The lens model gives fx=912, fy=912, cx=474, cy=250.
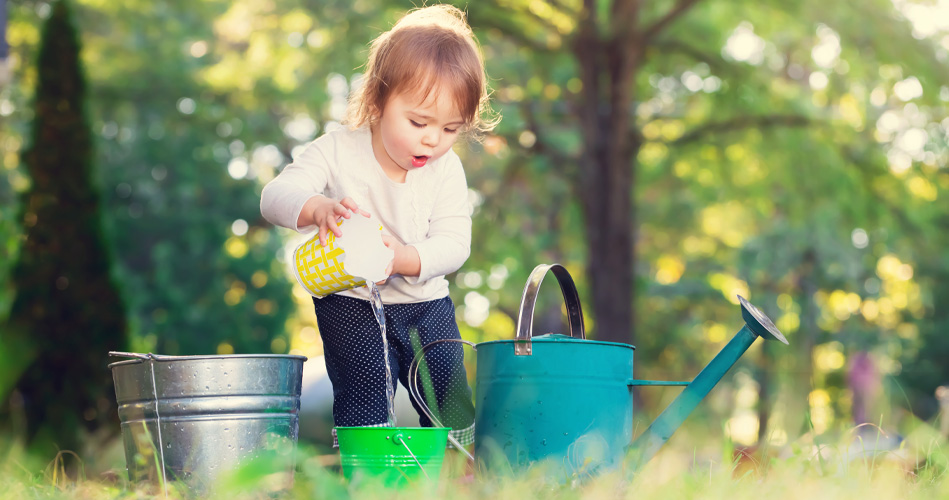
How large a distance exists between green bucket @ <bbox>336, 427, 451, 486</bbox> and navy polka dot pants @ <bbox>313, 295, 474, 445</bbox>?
0.42 metres

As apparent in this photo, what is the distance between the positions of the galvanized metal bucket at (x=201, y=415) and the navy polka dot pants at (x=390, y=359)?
0.34 metres

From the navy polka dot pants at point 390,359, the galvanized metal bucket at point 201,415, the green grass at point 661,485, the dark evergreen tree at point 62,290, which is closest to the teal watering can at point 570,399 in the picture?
the green grass at point 661,485

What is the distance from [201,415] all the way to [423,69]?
107 centimetres

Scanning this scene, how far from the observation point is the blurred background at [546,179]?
5.71 meters

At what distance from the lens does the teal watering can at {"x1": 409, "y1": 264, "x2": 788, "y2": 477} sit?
2344 mm

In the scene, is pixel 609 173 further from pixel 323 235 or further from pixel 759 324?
pixel 323 235

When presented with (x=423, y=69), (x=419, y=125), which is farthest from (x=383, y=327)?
(x=423, y=69)

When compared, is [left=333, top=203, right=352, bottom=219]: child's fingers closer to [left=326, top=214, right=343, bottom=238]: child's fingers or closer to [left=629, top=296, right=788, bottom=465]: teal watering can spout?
[left=326, top=214, right=343, bottom=238]: child's fingers

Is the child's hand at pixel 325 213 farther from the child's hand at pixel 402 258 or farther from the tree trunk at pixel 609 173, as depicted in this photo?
the tree trunk at pixel 609 173

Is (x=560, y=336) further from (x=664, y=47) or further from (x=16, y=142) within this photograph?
(x=16, y=142)

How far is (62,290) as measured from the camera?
18.6 ft

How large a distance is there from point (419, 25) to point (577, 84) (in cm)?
756

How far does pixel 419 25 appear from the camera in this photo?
8.71 ft

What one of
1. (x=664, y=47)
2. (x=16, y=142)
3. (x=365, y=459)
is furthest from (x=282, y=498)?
(x=16, y=142)
